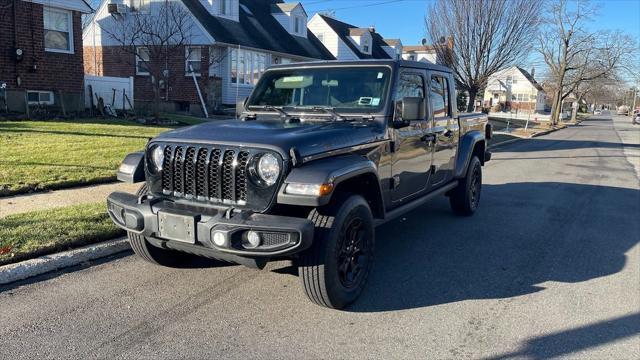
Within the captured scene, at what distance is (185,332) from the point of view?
355 cm

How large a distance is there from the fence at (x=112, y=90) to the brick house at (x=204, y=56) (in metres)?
2.19

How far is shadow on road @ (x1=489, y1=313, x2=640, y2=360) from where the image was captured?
3461 mm

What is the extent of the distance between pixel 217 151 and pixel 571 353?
2.86 metres

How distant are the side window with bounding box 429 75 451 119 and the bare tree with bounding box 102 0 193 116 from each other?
14002 millimetres

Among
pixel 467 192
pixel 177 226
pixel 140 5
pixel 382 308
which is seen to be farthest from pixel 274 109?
pixel 140 5

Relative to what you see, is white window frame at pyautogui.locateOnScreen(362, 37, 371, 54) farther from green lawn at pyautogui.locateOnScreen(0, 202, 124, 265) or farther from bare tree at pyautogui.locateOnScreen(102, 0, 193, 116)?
green lawn at pyautogui.locateOnScreen(0, 202, 124, 265)

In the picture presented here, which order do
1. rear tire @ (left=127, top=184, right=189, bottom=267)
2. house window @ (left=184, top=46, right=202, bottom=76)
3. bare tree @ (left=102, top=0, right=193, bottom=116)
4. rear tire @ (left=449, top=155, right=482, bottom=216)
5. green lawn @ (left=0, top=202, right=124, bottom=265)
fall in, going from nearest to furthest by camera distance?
rear tire @ (left=127, top=184, right=189, bottom=267), green lawn @ (left=0, top=202, right=124, bottom=265), rear tire @ (left=449, top=155, right=482, bottom=216), bare tree @ (left=102, top=0, right=193, bottom=116), house window @ (left=184, top=46, right=202, bottom=76)

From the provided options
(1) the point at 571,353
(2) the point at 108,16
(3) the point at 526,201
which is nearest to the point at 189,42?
(2) the point at 108,16

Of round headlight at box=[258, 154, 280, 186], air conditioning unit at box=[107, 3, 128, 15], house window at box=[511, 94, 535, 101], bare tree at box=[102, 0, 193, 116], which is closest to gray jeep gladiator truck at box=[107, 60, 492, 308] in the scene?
round headlight at box=[258, 154, 280, 186]

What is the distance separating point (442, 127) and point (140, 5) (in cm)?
2183

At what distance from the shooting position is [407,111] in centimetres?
450

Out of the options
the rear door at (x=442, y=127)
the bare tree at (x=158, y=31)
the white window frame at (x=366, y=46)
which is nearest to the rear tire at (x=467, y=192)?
the rear door at (x=442, y=127)

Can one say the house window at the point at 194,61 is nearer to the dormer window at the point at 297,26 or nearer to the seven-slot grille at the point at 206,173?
the dormer window at the point at 297,26

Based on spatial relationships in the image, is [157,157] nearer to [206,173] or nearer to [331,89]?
[206,173]
